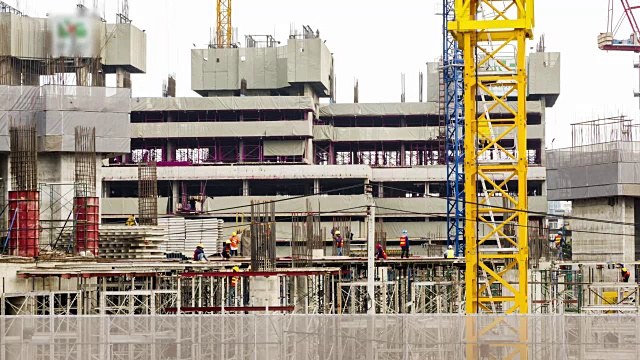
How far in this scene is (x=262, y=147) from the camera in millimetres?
115438

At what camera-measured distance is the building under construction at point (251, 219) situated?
19.6 meters

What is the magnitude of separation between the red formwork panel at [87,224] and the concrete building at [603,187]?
24.4 metres

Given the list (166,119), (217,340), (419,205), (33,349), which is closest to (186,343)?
(217,340)

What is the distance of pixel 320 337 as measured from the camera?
1950 centimetres

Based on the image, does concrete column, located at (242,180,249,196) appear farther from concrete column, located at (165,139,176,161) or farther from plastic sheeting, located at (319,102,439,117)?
plastic sheeting, located at (319,102,439,117)

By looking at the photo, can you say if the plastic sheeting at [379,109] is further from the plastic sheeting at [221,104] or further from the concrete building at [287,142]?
the plastic sheeting at [221,104]

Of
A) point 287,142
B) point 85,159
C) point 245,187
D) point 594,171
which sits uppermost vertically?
point 287,142

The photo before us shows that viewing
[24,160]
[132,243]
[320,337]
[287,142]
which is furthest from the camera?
[287,142]

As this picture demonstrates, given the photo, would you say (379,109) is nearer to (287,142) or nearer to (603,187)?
(287,142)

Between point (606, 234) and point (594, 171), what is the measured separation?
3453mm

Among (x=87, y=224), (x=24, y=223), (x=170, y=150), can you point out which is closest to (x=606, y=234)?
(x=87, y=224)

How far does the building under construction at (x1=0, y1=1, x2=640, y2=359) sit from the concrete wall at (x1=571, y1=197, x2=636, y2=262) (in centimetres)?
21

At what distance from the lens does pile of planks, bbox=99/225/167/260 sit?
54.6 m

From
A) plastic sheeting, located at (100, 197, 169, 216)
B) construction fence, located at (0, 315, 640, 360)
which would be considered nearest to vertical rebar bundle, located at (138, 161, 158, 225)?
plastic sheeting, located at (100, 197, 169, 216)
